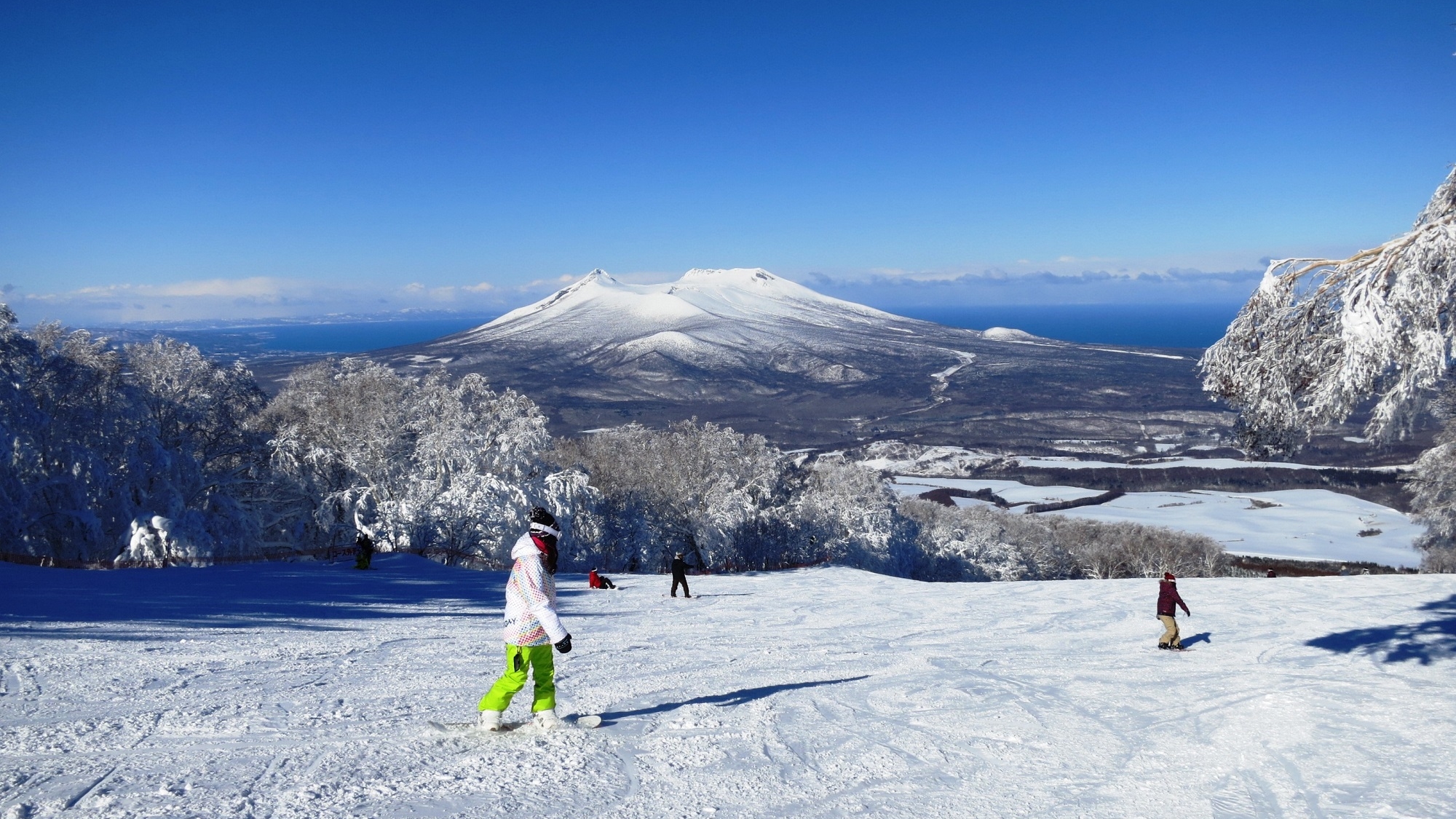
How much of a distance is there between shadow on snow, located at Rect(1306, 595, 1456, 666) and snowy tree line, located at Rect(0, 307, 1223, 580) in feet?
64.4

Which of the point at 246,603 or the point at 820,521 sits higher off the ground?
the point at 246,603

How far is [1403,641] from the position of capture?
12266 mm

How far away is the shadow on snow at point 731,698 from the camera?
279 inches

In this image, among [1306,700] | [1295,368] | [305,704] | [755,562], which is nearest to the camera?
[305,704]

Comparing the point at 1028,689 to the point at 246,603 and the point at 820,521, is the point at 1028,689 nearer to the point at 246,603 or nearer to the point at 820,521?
the point at 246,603

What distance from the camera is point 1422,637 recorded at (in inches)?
488

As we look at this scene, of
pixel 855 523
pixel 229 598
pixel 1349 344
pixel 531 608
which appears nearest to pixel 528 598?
pixel 531 608

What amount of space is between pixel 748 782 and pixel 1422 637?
12693mm

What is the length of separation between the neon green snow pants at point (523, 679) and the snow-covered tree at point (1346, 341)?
859 centimetres

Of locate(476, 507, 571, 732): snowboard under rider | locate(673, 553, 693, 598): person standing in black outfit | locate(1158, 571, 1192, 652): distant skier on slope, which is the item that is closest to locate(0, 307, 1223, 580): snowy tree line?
locate(673, 553, 693, 598): person standing in black outfit

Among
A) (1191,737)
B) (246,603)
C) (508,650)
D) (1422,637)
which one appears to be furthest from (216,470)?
(1422,637)

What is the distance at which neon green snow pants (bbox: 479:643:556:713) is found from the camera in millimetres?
5910

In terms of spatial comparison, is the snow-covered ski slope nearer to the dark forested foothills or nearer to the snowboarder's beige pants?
the snowboarder's beige pants

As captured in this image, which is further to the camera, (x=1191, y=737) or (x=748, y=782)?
(x=1191, y=737)
